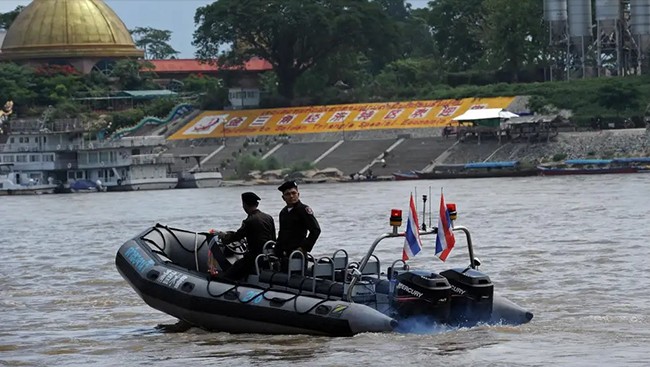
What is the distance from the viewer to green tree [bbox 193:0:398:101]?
356ft

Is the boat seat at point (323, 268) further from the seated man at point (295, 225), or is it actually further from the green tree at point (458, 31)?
the green tree at point (458, 31)

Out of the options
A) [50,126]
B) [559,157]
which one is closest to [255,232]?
[559,157]

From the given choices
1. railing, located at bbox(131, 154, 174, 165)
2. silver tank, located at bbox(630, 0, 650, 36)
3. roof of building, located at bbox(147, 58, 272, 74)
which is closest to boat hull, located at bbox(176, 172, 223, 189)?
railing, located at bbox(131, 154, 174, 165)

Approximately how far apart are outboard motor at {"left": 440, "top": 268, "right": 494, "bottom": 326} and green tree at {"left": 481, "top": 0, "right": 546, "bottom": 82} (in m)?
79.5

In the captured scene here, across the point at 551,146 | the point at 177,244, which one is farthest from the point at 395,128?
the point at 177,244

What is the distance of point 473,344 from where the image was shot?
22391 millimetres

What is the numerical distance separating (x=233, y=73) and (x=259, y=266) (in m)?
92.6

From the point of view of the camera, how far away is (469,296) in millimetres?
22750

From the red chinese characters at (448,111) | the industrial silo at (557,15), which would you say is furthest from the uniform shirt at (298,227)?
the industrial silo at (557,15)

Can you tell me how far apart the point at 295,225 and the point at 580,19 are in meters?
75.8

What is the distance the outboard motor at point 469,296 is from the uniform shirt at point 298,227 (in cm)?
180

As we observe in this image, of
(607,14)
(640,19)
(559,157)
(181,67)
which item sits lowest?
(559,157)

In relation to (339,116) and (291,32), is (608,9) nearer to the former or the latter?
(339,116)

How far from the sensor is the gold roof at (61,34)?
124375 mm
